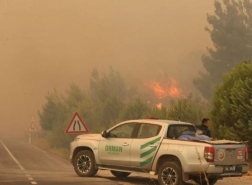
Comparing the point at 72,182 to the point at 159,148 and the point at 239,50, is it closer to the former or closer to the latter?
the point at 159,148

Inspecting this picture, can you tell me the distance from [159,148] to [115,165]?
1587 mm

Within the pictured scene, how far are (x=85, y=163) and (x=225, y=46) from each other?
53591 millimetres

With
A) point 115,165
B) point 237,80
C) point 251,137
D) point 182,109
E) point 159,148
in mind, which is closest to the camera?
point 159,148

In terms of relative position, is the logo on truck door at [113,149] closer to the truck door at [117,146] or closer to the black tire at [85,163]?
the truck door at [117,146]

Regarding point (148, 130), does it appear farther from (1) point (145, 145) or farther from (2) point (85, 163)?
(2) point (85, 163)

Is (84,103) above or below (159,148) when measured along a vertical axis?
above

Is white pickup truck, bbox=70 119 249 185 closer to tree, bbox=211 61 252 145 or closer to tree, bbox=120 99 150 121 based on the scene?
tree, bbox=211 61 252 145

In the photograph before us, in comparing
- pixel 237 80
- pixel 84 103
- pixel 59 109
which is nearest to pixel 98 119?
pixel 84 103

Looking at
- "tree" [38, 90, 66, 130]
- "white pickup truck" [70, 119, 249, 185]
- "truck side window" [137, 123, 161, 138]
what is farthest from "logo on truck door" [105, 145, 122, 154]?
"tree" [38, 90, 66, 130]

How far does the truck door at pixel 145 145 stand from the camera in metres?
14.0

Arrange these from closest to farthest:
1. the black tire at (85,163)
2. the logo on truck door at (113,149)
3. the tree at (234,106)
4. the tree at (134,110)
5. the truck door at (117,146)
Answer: the truck door at (117,146) → the logo on truck door at (113,149) → the black tire at (85,163) → the tree at (234,106) → the tree at (134,110)

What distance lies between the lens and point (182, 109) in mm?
30125

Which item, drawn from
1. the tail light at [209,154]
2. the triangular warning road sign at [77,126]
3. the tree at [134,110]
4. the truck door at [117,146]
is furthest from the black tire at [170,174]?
the tree at [134,110]

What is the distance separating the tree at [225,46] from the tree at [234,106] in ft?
147
